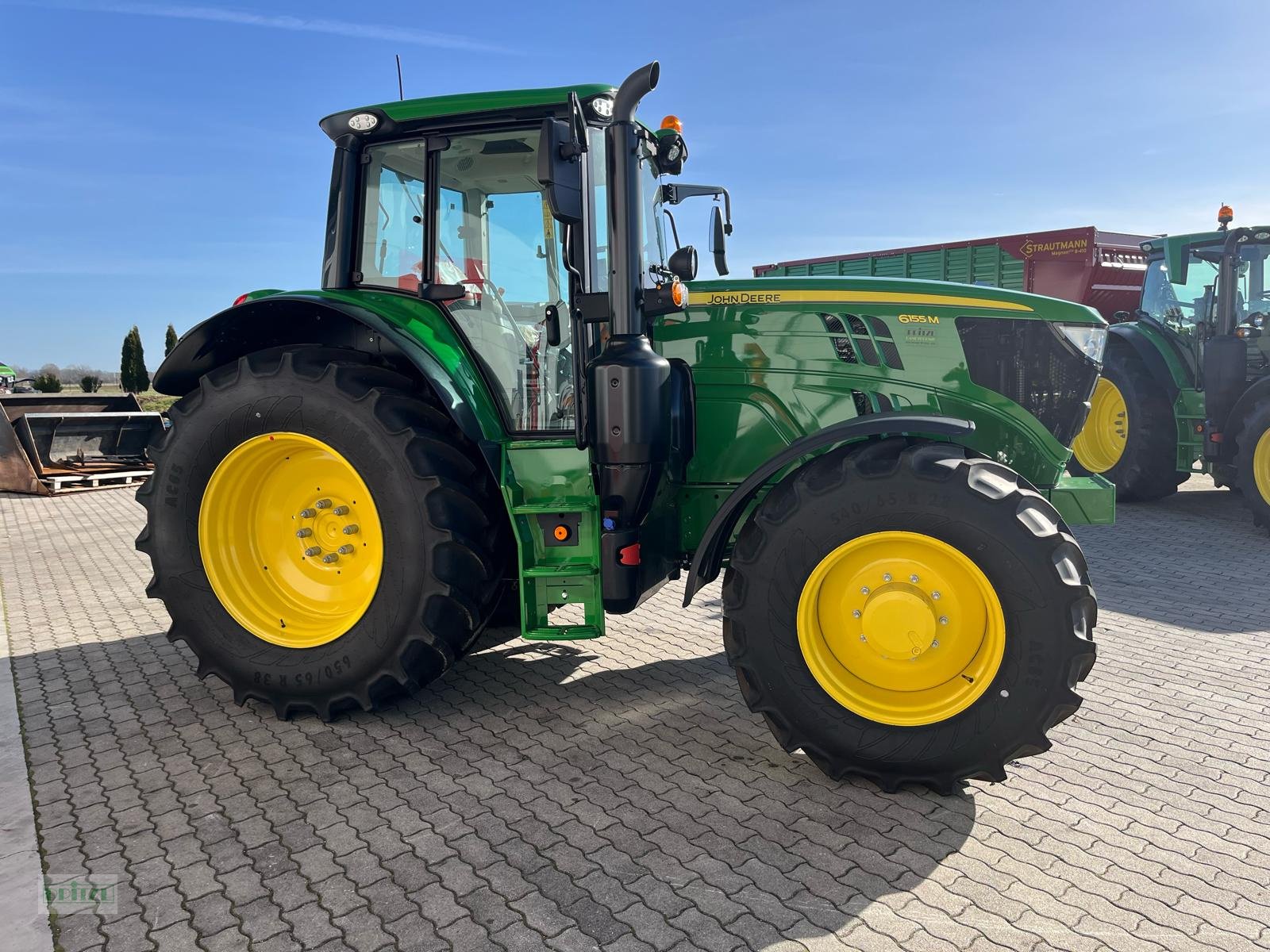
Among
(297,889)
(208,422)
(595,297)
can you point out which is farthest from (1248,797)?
(208,422)

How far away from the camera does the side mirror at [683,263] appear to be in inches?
141

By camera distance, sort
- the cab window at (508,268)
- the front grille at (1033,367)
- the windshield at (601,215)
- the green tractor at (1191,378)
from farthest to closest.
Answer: the green tractor at (1191,378)
the cab window at (508,268)
the front grille at (1033,367)
the windshield at (601,215)

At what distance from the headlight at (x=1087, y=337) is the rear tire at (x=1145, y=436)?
17.7 ft

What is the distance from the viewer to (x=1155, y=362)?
862 centimetres

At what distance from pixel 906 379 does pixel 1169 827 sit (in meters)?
1.78

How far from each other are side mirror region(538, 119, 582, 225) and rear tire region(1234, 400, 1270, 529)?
22.2ft

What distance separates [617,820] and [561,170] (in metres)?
2.22

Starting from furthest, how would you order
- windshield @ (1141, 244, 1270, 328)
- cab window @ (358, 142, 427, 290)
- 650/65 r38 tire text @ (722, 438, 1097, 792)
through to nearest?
1. windshield @ (1141, 244, 1270, 328)
2. cab window @ (358, 142, 427, 290)
3. 650/65 r38 tire text @ (722, 438, 1097, 792)

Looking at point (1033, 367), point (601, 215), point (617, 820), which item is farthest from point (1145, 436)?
point (617, 820)

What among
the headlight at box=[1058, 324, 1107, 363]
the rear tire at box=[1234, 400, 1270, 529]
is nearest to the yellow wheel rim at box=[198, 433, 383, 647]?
the headlight at box=[1058, 324, 1107, 363]

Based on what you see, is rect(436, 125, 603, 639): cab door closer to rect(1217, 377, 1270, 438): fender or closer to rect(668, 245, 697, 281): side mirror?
rect(668, 245, 697, 281): side mirror

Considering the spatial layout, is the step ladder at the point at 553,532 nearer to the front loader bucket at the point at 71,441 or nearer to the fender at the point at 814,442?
the fender at the point at 814,442

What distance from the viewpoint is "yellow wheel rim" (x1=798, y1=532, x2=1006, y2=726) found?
296 centimetres
